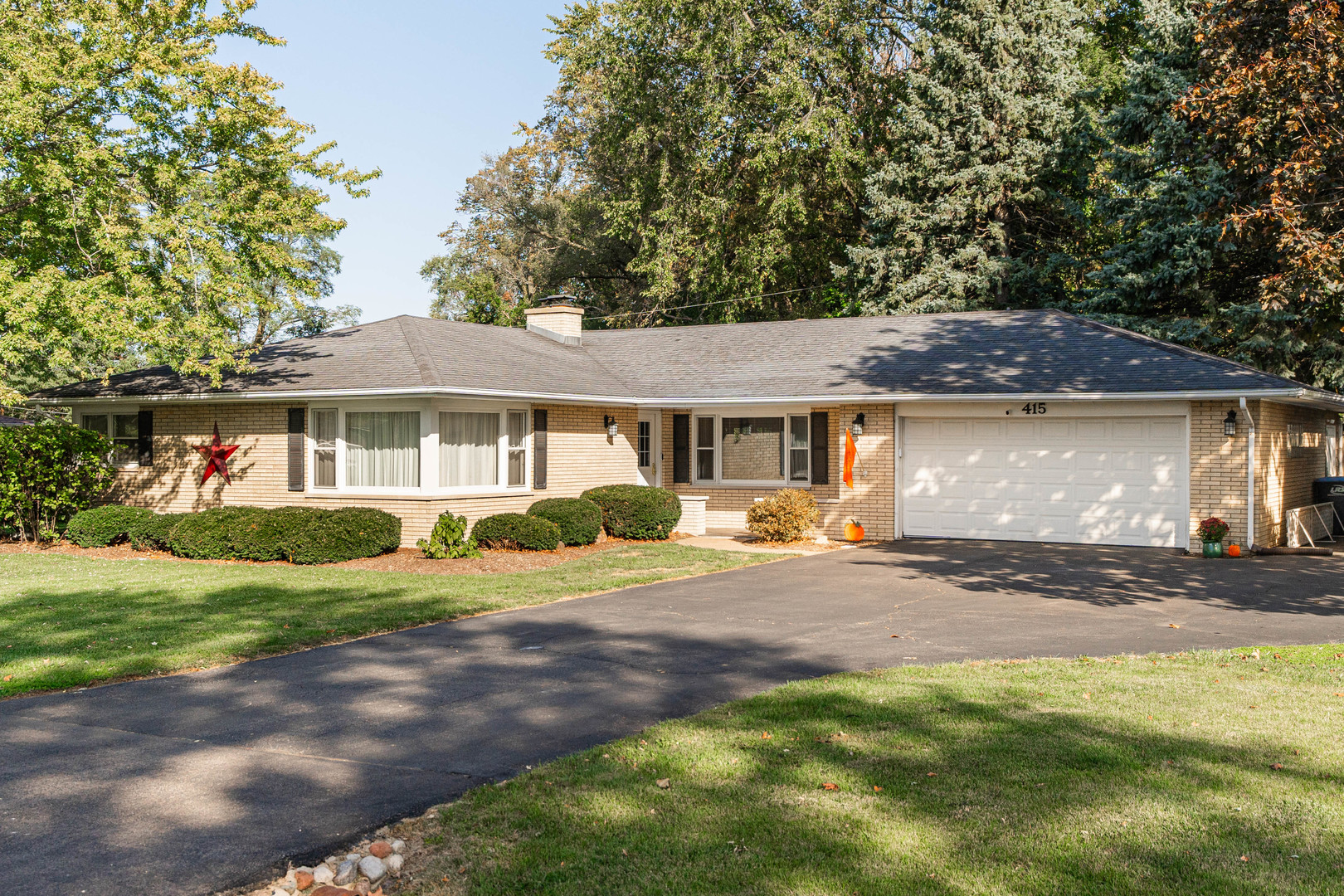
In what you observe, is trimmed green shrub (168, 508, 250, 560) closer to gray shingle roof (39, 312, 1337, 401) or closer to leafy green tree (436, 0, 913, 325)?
gray shingle roof (39, 312, 1337, 401)

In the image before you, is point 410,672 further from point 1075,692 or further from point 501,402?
point 501,402

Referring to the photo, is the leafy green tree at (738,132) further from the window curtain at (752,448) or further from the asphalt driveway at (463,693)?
the asphalt driveway at (463,693)

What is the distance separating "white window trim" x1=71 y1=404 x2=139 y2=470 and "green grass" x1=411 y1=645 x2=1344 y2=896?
55.8ft

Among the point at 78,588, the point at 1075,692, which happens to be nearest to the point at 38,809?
the point at 1075,692

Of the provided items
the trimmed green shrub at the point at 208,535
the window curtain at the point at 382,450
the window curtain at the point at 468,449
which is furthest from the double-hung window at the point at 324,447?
the window curtain at the point at 468,449

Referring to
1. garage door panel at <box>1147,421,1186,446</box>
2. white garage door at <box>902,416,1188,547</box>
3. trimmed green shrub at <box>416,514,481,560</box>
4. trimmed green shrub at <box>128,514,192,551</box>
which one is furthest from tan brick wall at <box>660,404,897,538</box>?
trimmed green shrub at <box>128,514,192,551</box>

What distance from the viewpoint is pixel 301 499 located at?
17.7 metres

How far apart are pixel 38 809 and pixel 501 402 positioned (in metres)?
12.9

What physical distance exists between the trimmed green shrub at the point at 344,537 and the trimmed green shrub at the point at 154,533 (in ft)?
9.59

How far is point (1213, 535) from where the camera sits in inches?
618

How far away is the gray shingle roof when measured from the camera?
55.7ft

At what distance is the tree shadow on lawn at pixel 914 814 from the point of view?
4.17 m

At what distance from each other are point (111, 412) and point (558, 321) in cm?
983

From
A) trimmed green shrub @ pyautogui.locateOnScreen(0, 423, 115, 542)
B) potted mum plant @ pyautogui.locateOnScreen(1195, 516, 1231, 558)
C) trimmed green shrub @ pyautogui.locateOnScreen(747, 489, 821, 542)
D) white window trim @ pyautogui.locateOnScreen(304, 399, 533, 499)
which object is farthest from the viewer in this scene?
trimmed green shrub @ pyautogui.locateOnScreen(747, 489, 821, 542)
